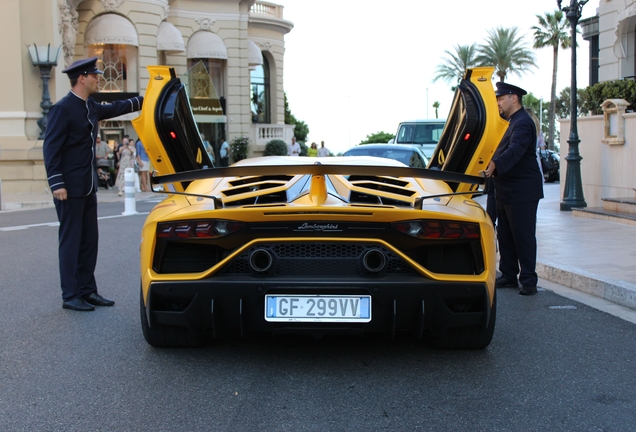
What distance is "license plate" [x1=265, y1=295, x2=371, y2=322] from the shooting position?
417 cm

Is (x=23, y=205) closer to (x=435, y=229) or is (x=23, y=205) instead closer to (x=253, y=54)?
(x=435, y=229)

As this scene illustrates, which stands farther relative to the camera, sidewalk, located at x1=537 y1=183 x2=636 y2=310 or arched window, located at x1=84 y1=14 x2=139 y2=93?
arched window, located at x1=84 y1=14 x2=139 y2=93

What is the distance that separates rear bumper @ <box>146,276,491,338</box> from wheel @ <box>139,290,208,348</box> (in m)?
0.41

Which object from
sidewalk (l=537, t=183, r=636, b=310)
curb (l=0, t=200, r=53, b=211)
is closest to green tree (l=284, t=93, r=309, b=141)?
curb (l=0, t=200, r=53, b=211)

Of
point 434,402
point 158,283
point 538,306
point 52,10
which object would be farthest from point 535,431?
point 52,10

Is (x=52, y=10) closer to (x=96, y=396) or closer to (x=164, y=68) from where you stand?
(x=164, y=68)

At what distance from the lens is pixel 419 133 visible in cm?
2038

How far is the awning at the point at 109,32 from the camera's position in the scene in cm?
3139

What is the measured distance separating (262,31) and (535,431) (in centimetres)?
4467

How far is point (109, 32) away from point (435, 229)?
29.6 m

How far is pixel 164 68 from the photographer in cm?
543

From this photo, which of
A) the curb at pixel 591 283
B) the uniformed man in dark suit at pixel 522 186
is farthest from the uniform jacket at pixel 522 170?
the curb at pixel 591 283

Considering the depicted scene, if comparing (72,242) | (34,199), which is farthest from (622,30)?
(72,242)

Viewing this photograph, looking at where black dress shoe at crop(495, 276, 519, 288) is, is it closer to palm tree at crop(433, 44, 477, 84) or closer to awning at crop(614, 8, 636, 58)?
awning at crop(614, 8, 636, 58)
